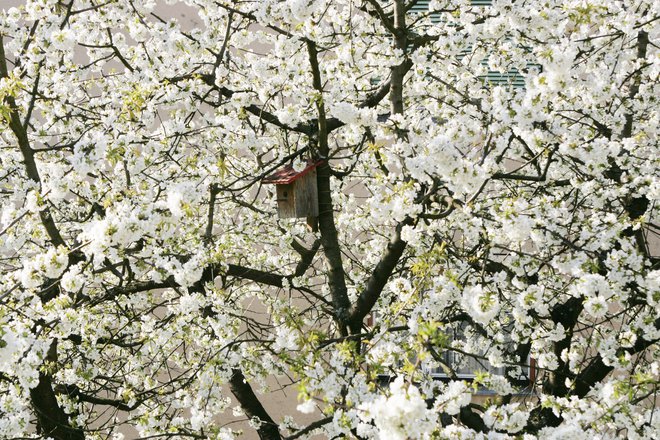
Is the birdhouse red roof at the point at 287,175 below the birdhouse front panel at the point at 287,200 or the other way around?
the other way around

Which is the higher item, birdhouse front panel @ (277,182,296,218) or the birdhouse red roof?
the birdhouse red roof

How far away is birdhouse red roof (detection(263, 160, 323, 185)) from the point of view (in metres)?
4.75

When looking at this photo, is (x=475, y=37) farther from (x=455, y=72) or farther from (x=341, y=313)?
(x=341, y=313)

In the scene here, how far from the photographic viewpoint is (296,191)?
15.8 feet

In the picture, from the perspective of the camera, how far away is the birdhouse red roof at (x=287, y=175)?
475 centimetres

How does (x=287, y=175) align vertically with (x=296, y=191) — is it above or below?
above

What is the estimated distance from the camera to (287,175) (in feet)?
15.8

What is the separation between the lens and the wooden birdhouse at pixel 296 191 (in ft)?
15.8

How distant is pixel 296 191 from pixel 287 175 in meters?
0.12

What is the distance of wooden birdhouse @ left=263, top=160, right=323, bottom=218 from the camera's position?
15.8 ft

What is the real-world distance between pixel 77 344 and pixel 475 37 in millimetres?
3629

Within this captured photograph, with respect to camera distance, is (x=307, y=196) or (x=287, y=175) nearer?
(x=287, y=175)

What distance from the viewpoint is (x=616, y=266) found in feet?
13.8

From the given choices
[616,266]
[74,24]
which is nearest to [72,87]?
[74,24]
